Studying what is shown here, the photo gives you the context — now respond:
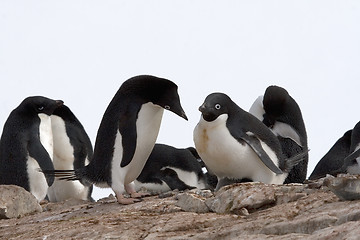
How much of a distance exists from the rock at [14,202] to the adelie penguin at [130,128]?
0.65 m

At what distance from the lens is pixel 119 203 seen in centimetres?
769

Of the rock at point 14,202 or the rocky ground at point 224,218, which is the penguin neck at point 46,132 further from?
the rocky ground at point 224,218

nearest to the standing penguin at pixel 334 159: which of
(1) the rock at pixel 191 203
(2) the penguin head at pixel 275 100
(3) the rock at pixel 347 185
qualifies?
(2) the penguin head at pixel 275 100

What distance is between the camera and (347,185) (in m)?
5.34

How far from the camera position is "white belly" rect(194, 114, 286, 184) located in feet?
26.5

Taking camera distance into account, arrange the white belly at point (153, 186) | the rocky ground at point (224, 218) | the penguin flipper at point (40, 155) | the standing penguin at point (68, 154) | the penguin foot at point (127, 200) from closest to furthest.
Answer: the rocky ground at point (224, 218), the penguin foot at point (127, 200), the penguin flipper at point (40, 155), the white belly at point (153, 186), the standing penguin at point (68, 154)

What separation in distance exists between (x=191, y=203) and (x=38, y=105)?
5.51 meters

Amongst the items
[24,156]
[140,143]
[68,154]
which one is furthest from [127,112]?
[68,154]

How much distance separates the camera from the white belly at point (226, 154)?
806 centimetres

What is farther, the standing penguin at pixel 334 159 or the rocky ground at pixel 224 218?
the standing penguin at pixel 334 159

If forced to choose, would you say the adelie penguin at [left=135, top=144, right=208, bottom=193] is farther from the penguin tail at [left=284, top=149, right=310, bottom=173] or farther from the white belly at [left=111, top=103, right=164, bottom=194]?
the white belly at [left=111, top=103, right=164, bottom=194]

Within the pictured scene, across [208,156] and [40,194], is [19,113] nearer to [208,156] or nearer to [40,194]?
[40,194]

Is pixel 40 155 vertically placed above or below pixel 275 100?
below

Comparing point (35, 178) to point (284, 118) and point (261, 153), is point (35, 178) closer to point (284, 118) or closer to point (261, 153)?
point (284, 118)
